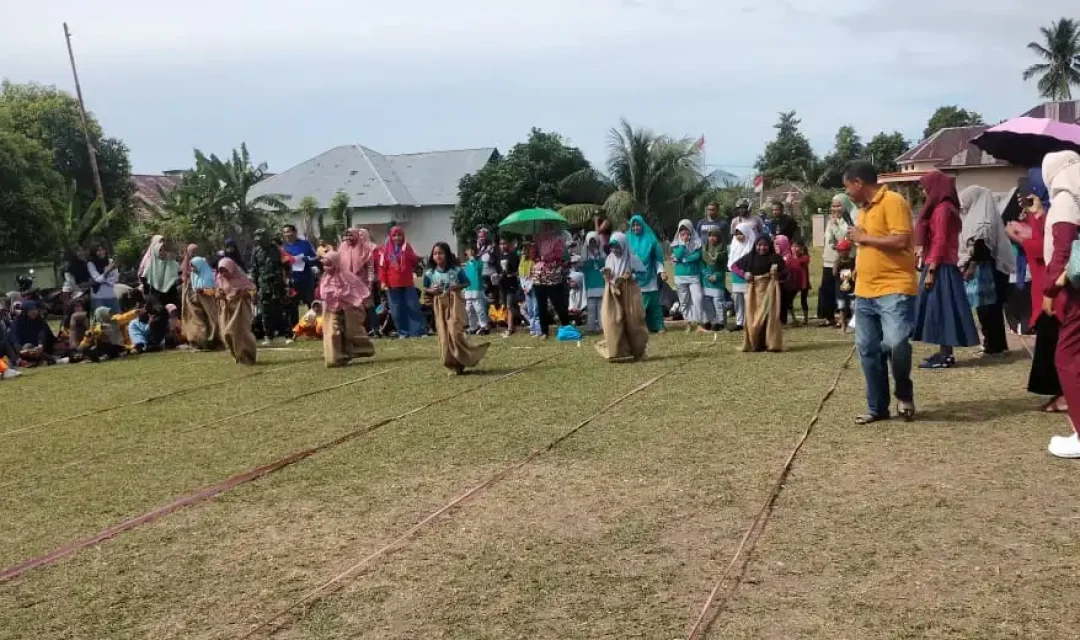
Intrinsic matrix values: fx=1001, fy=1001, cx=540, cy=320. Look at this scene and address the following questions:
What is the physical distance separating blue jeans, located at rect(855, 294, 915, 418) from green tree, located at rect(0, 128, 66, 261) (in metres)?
33.8

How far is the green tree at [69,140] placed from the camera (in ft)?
152

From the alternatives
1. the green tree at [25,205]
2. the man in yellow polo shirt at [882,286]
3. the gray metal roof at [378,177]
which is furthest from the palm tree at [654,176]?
the man in yellow polo shirt at [882,286]

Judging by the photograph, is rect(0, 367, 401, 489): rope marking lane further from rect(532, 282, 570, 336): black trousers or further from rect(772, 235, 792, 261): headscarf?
rect(772, 235, 792, 261): headscarf

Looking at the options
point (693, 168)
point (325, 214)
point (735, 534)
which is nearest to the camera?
point (735, 534)

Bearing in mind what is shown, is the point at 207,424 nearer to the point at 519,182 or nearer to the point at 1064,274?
the point at 1064,274

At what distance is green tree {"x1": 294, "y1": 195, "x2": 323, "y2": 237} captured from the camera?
154 feet

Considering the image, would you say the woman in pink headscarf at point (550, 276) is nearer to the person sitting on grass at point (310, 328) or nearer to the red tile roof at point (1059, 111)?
the person sitting on grass at point (310, 328)

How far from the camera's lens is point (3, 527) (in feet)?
20.2

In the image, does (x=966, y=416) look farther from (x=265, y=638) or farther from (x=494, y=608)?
(x=265, y=638)

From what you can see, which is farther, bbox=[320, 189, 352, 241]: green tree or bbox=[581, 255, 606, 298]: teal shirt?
bbox=[320, 189, 352, 241]: green tree

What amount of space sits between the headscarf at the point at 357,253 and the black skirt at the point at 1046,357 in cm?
1023

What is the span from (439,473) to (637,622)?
9.24 feet

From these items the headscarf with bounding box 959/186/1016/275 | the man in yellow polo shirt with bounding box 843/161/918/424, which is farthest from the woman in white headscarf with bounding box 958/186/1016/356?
the man in yellow polo shirt with bounding box 843/161/918/424

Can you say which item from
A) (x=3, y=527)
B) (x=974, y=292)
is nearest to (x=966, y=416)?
(x=974, y=292)
